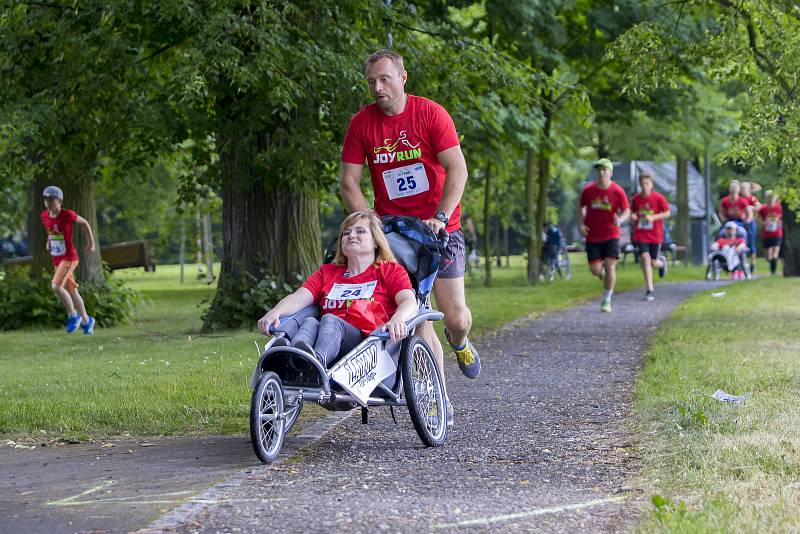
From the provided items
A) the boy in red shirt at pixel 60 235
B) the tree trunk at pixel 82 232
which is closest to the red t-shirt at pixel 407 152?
the boy in red shirt at pixel 60 235

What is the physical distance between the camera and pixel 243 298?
50.1ft

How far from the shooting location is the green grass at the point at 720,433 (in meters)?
4.74

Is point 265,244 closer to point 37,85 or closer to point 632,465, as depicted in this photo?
point 37,85

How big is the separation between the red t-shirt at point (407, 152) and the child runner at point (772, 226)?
23.3m

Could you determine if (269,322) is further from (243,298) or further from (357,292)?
(243,298)

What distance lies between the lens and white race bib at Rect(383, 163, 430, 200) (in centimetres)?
731

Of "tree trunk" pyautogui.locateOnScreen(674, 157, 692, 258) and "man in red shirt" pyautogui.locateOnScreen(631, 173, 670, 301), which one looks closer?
"man in red shirt" pyautogui.locateOnScreen(631, 173, 670, 301)

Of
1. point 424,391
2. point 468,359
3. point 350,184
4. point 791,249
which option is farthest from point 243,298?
point 791,249

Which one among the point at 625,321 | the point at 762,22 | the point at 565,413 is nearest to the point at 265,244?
the point at 625,321

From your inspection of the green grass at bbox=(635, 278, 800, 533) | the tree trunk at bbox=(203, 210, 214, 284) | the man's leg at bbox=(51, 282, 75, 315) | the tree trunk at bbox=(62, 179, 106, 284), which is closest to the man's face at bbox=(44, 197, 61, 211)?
the man's leg at bbox=(51, 282, 75, 315)

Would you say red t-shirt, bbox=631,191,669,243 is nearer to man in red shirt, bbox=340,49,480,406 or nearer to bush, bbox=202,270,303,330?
bush, bbox=202,270,303,330

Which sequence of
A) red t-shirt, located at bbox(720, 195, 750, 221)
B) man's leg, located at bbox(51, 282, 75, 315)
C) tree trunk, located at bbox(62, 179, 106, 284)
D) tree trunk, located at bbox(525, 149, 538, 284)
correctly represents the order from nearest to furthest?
man's leg, located at bbox(51, 282, 75, 315) < tree trunk, located at bbox(62, 179, 106, 284) < red t-shirt, located at bbox(720, 195, 750, 221) < tree trunk, located at bbox(525, 149, 538, 284)

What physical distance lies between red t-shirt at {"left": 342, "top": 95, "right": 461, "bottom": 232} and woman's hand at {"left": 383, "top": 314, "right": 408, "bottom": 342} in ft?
2.77

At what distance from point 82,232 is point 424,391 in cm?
1464
